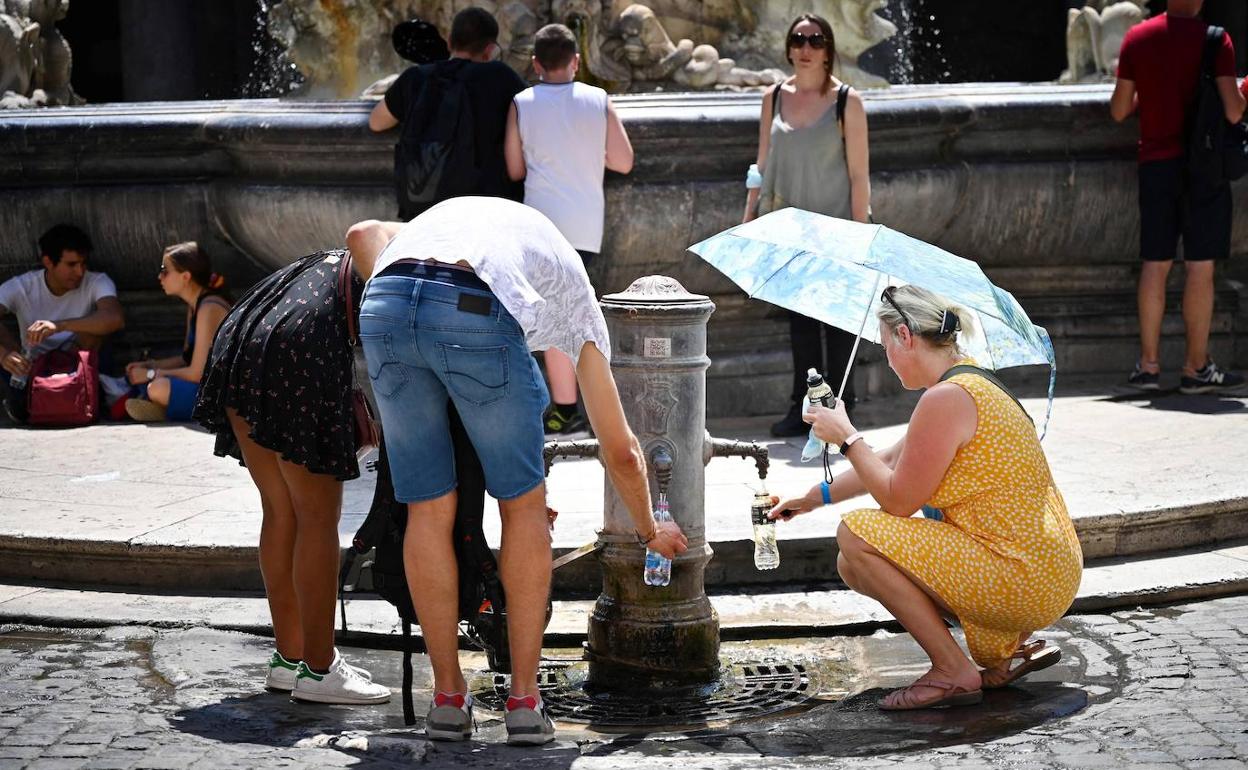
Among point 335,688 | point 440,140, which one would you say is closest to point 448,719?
point 335,688

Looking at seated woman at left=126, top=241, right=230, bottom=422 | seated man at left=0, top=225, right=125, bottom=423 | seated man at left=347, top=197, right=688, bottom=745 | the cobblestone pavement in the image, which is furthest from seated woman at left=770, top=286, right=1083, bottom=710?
seated man at left=0, top=225, right=125, bottom=423

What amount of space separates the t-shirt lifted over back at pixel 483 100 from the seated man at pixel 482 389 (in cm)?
275

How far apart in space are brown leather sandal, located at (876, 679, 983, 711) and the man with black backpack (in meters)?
3.12

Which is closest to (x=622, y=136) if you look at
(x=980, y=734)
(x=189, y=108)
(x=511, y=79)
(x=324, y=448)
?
(x=511, y=79)

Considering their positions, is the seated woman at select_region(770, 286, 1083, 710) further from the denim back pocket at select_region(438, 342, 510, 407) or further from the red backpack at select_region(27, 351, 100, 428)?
the red backpack at select_region(27, 351, 100, 428)

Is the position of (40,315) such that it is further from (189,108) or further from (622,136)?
(622,136)

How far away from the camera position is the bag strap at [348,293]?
4.41m

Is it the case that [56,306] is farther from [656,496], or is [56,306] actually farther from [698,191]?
[656,496]

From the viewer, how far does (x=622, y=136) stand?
7.09 meters

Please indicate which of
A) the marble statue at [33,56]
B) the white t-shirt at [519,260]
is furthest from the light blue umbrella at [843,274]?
the marble statue at [33,56]

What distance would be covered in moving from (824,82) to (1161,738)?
12.2 ft

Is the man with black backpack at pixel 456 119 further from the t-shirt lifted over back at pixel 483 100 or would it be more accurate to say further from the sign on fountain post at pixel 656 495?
the sign on fountain post at pixel 656 495

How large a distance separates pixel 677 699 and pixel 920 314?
117 cm

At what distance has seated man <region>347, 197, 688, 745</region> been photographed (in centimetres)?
396
